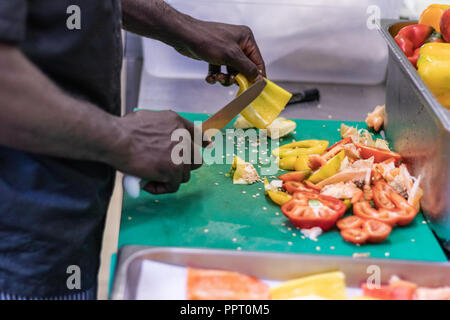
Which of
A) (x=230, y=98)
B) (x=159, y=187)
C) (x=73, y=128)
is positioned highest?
(x=73, y=128)

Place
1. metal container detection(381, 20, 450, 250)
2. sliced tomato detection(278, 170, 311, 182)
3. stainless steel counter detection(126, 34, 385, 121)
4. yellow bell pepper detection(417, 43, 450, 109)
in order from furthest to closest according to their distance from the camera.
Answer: stainless steel counter detection(126, 34, 385, 121), sliced tomato detection(278, 170, 311, 182), yellow bell pepper detection(417, 43, 450, 109), metal container detection(381, 20, 450, 250)

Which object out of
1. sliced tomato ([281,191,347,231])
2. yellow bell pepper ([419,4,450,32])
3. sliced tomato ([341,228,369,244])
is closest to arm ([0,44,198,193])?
sliced tomato ([281,191,347,231])

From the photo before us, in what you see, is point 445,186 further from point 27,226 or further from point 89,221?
point 27,226

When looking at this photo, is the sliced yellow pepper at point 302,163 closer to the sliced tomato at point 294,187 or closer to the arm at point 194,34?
the sliced tomato at point 294,187

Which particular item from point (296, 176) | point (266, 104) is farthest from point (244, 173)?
point (266, 104)

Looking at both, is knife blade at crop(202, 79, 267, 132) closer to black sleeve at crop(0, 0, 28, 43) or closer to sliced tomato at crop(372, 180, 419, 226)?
sliced tomato at crop(372, 180, 419, 226)

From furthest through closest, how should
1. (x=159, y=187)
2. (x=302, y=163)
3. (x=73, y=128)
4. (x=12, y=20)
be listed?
(x=302, y=163) < (x=159, y=187) < (x=73, y=128) < (x=12, y=20)

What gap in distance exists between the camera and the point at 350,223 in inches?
45.2

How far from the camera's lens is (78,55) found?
0.97m

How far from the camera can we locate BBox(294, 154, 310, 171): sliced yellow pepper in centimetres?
134

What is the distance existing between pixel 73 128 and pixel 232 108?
1.61 feet

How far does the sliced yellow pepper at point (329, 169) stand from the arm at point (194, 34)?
0.35 m

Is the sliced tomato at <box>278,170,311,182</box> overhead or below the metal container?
below

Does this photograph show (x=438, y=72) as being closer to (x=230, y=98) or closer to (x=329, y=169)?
(x=329, y=169)
